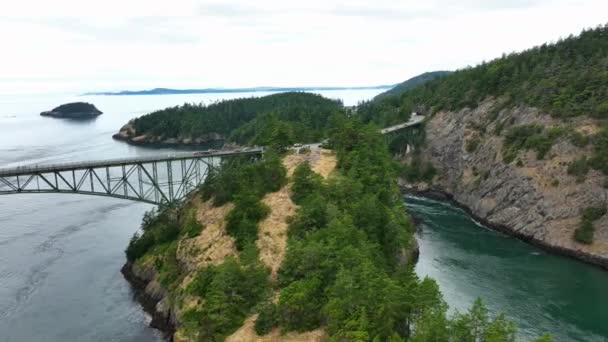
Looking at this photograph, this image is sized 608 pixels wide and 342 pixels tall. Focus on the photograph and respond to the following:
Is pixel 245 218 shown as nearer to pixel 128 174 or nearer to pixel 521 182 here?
pixel 128 174

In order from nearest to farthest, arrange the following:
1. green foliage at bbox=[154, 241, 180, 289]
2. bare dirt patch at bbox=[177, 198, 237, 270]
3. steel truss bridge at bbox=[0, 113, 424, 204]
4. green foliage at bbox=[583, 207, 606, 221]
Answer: bare dirt patch at bbox=[177, 198, 237, 270], green foliage at bbox=[154, 241, 180, 289], steel truss bridge at bbox=[0, 113, 424, 204], green foliage at bbox=[583, 207, 606, 221]

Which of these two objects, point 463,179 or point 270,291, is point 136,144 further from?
point 270,291

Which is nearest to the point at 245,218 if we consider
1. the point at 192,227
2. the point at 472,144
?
the point at 192,227

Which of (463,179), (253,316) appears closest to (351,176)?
(253,316)

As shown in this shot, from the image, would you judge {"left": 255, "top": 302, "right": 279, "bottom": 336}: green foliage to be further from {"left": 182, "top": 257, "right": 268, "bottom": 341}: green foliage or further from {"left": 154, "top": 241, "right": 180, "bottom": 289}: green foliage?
{"left": 154, "top": 241, "right": 180, "bottom": 289}: green foliage

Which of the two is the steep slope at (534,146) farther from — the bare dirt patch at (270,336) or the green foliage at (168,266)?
the green foliage at (168,266)

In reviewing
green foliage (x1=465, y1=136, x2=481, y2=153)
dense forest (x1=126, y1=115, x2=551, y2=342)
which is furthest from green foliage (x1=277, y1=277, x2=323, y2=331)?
green foliage (x1=465, y1=136, x2=481, y2=153)
